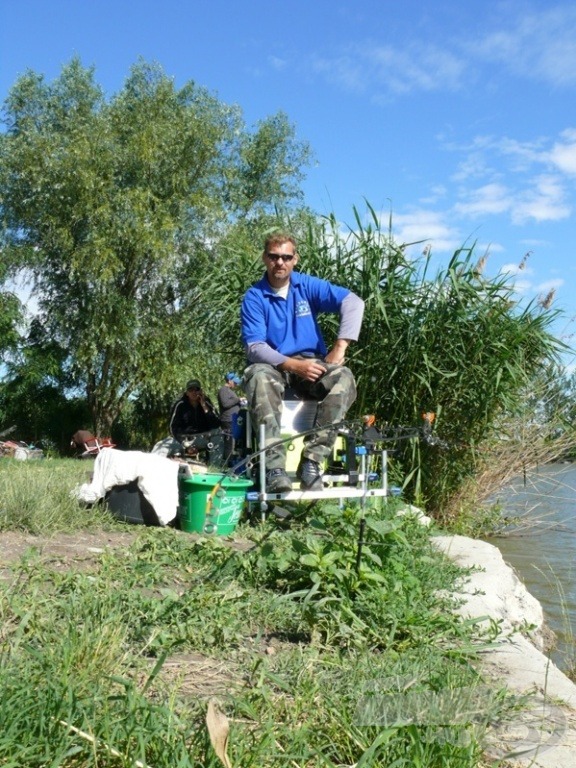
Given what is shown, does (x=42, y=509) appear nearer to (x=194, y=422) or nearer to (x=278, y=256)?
(x=278, y=256)

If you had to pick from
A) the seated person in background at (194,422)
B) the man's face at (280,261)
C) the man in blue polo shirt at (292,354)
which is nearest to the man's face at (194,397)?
the seated person in background at (194,422)

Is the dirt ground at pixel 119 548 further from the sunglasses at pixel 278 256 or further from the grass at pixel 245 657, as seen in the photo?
the sunglasses at pixel 278 256

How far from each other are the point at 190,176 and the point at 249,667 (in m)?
18.4

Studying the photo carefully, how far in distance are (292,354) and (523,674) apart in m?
2.80

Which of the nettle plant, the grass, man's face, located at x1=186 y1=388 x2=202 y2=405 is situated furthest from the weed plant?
man's face, located at x1=186 y1=388 x2=202 y2=405

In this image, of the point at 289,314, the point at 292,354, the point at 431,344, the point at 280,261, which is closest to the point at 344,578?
the point at 292,354

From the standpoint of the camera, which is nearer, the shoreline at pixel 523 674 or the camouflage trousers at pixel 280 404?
the shoreline at pixel 523 674

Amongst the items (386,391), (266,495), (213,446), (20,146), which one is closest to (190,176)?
(20,146)

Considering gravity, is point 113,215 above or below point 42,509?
above

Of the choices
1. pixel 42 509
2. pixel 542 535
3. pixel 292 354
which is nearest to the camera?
pixel 42 509

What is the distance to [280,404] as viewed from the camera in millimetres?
4953

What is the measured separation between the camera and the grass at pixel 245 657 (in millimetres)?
1852

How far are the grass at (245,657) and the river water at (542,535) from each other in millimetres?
2771

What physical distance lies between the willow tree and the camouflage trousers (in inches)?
518
